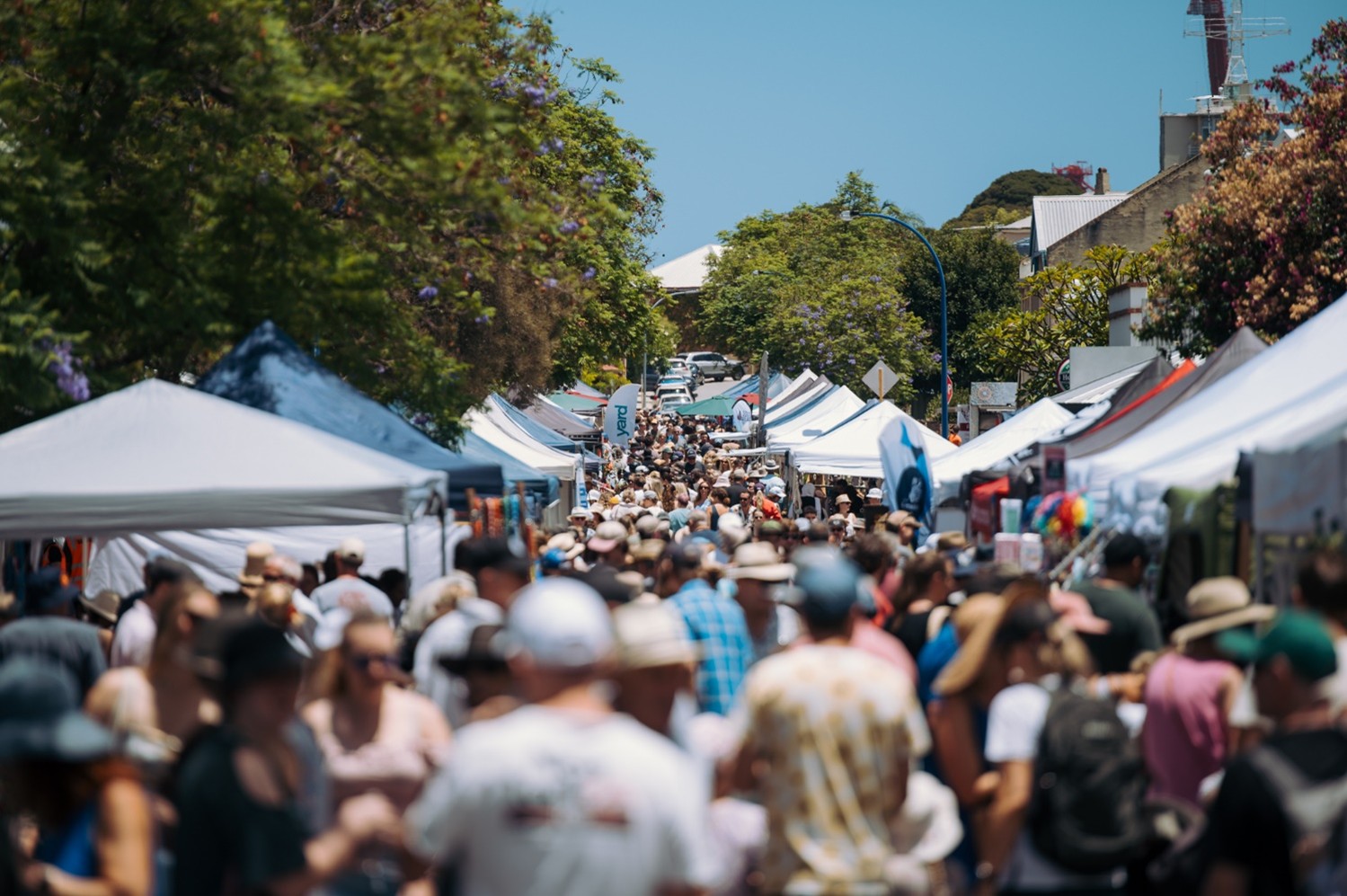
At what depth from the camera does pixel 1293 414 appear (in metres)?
10.4

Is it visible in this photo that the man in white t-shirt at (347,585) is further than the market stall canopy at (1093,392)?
No

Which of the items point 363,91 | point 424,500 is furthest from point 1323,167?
point 424,500

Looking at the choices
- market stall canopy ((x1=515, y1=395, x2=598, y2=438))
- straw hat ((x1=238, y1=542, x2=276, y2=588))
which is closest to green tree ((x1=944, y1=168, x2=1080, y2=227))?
market stall canopy ((x1=515, y1=395, x2=598, y2=438))

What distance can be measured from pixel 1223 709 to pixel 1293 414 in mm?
4679

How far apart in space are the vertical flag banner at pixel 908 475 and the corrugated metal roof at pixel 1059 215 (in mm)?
57305

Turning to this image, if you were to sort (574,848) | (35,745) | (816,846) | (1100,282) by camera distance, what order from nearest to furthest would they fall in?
(574,848) → (35,745) → (816,846) → (1100,282)

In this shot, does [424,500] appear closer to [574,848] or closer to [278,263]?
[278,263]

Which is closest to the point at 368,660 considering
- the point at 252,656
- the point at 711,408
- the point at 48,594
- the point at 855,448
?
the point at 252,656

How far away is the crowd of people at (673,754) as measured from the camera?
385cm

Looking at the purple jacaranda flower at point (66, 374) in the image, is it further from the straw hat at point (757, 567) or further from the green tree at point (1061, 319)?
the green tree at point (1061, 319)

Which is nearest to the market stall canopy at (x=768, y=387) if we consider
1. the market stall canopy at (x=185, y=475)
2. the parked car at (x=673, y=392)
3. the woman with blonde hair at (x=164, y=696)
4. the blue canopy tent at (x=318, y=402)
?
the parked car at (x=673, y=392)

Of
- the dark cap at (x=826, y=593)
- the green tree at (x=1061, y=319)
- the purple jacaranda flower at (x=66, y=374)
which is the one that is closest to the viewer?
the dark cap at (x=826, y=593)

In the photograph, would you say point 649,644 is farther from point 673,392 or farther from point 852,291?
point 673,392

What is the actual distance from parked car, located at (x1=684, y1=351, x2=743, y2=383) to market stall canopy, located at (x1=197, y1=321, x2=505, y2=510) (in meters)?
89.1
